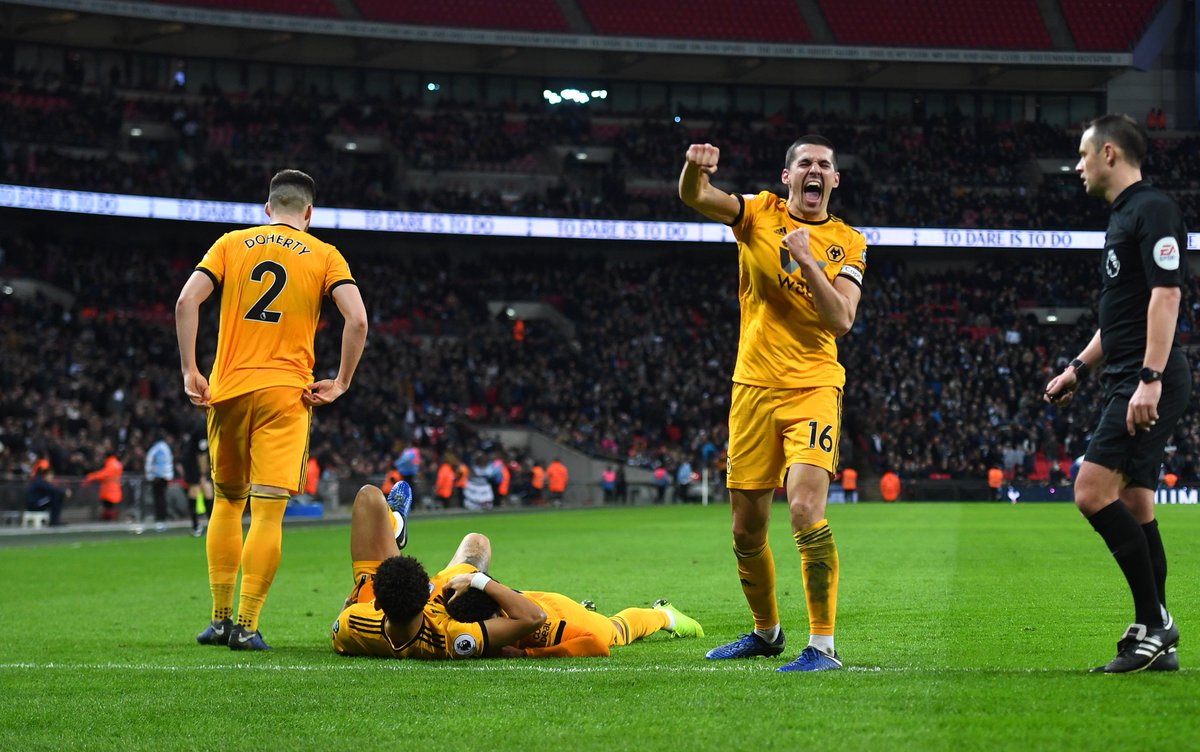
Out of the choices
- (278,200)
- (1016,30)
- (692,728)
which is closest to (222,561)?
(278,200)

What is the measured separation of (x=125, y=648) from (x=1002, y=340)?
138 feet

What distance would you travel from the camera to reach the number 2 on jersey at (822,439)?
20.4ft

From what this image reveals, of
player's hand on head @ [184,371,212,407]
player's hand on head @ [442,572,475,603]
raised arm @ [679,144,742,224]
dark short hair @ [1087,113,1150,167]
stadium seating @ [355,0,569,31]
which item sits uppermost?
stadium seating @ [355,0,569,31]

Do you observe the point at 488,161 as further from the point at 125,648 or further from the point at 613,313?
the point at 125,648

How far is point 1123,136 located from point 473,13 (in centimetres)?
4438

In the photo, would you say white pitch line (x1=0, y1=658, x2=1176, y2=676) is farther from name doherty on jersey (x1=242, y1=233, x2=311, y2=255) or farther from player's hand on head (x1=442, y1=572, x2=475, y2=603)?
name doherty on jersey (x1=242, y1=233, x2=311, y2=255)

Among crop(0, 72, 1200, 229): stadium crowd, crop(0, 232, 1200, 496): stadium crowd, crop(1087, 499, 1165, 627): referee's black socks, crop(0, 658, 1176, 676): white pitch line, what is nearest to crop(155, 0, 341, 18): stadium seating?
crop(0, 72, 1200, 229): stadium crowd

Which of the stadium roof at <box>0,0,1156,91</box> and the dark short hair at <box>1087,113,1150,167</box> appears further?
the stadium roof at <box>0,0,1156,91</box>

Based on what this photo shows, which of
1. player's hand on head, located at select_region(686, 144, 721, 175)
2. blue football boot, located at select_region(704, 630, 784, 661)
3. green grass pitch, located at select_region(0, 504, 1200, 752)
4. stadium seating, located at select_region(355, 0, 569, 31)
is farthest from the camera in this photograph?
stadium seating, located at select_region(355, 0, 569, 31)

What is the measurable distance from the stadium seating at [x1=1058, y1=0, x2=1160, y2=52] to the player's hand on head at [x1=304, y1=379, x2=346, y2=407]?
158ft

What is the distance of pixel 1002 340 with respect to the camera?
4622 centimetres

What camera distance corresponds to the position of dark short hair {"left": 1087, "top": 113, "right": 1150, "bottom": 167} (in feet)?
18.7

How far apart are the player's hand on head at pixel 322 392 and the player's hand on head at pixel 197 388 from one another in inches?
21.3

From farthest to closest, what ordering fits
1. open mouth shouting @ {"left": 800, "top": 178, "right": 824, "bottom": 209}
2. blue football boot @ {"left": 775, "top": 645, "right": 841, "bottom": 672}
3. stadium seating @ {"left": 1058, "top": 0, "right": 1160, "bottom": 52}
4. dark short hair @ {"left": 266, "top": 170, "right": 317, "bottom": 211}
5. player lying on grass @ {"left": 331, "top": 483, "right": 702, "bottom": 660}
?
1. stadium seating @ {"left": 1058, "top": 0, "right": 1160, "bottom": 52}
2. dark short hair @ {"left": 266, "top": 170, "right": 317, "bottom": 211}
3. open mouth shouting @ {"left": 800, "top": 178, "right": 824, "bottom": 209}
4. player lying on grass @ {"left": 331, "top": 483, "right": 702, "bottom": 660}
5. blue football boot @ {"left": 775, "top": 645, "right": 841, "bottom": 672}
